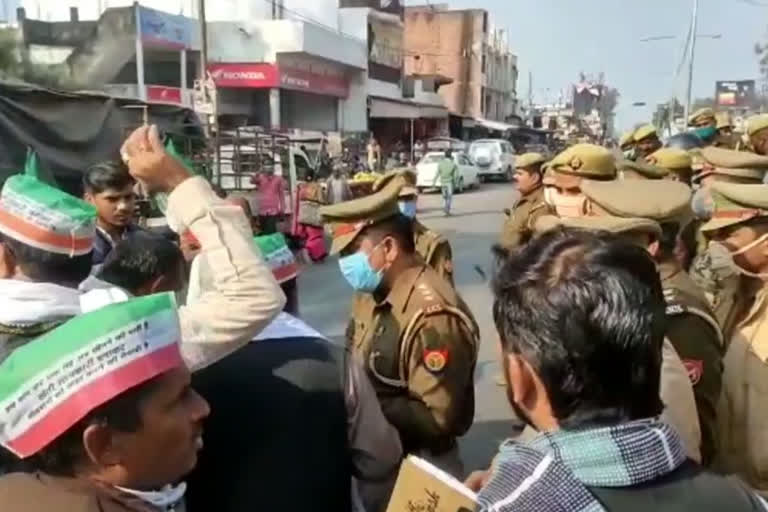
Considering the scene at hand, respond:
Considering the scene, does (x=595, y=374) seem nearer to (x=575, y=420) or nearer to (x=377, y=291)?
(x=575, y=420)

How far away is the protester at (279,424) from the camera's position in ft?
6.76

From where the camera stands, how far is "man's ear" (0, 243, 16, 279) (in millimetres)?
2564

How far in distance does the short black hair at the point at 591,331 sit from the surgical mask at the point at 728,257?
160 cm

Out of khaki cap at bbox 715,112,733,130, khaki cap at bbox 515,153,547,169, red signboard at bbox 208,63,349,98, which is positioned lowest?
khaki cap at bbox 515,153,547,169

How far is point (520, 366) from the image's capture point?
140 centimetres

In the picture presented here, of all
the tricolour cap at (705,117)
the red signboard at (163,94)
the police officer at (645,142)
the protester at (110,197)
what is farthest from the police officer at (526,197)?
the red signboard at (163,94)

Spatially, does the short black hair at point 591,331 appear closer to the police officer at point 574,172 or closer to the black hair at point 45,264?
the black hair at point 45,264

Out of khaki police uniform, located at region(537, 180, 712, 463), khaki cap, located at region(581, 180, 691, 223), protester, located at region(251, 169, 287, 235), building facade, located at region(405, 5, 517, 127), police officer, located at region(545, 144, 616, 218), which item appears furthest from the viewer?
building facade, located at region(405, 5, 517, 127)

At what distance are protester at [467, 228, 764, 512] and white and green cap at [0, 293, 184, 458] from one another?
2.03 feet

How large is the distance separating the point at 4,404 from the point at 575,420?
36.3 inches

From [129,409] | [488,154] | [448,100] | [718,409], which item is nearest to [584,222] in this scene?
[718,409]

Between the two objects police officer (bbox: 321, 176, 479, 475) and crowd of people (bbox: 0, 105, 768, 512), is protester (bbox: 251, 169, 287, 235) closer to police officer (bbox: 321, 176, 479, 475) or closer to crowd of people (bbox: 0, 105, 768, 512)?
crowd of people (bbox: 0, 105, 768, 512)

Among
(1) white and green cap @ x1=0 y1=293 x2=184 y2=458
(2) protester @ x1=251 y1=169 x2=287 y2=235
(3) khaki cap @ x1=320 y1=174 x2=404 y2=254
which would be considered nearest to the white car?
(2) protester @ x1=251 y1=169 x2=287 y2=235

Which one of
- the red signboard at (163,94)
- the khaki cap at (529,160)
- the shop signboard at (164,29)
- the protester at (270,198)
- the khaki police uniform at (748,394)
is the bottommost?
the protester at (270,198)
